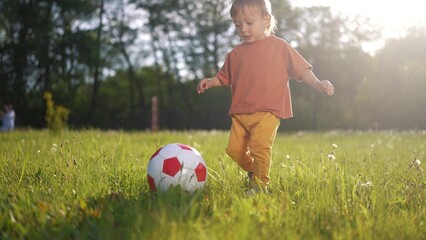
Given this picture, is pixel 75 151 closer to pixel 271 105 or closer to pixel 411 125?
pixel 271 105

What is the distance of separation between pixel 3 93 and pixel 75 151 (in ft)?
103

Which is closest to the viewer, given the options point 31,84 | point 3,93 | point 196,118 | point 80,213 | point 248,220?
point 248,220

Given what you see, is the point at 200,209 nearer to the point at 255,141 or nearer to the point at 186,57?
the point at 255,141

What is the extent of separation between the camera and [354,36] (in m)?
37.1

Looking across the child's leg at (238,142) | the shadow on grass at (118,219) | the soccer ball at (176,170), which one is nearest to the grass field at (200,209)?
the shadow on grass at (118,219)

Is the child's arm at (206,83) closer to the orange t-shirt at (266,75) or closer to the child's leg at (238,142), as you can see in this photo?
the orange t-shirt at (266,75)

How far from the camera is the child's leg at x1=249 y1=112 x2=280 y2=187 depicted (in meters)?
4.34

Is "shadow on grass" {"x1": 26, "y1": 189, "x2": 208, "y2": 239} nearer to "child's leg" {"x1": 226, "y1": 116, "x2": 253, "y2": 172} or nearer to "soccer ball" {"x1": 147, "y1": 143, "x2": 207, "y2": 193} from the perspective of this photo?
"soccer ball" {"x1": 147, "y1": 143, "x2": 207, "y2": 193}

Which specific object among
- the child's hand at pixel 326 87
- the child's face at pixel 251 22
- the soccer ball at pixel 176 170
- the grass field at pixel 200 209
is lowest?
the grass field at pixel 200 209

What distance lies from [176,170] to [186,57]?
34.9 m

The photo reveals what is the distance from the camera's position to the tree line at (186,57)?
33.5m

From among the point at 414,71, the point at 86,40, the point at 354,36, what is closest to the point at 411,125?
the point at 414,71

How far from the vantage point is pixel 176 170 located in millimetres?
3875

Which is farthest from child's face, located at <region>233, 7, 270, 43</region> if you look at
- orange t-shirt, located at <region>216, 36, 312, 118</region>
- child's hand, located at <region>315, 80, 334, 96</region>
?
child's hand, located at <region>315, 80, 334, 96</region>
